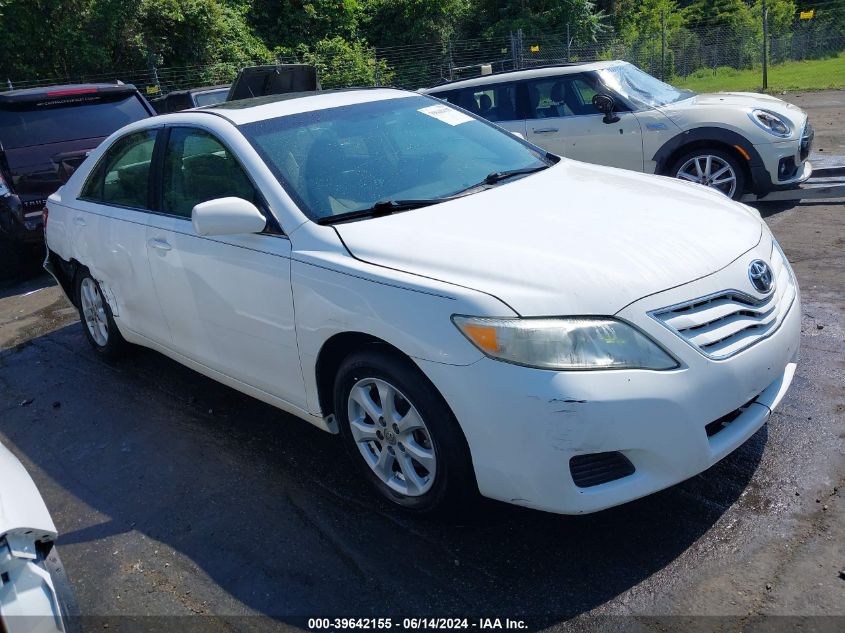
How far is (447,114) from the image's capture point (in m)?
4.39

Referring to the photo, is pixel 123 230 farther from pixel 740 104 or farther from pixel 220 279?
pixel 740 104

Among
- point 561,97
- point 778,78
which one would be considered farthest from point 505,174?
point 778,78

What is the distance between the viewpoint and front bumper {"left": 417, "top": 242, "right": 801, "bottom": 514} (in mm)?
2615

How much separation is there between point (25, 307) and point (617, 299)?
634 cm

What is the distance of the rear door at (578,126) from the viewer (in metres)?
8.04

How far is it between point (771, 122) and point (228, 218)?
599cm

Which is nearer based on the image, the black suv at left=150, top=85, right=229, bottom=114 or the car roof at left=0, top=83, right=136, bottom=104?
the car roof at left=0, top=83, right=136, bottom=104

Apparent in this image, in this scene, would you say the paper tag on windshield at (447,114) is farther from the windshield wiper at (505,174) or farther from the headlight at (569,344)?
the headlight at (569,344)

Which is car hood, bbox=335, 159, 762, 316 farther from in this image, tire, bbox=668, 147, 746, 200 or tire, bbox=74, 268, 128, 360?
tire, bbox=668, 147, 746, 200

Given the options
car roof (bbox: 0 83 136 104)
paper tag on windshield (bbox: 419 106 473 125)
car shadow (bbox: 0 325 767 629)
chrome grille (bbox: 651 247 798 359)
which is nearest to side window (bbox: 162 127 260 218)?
paper tag on windshield (bbox: 419 106 473 125)

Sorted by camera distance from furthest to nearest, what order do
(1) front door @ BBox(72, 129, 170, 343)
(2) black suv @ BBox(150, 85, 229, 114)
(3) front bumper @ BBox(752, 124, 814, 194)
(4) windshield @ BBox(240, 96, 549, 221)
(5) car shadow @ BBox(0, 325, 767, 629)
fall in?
1. (2) black suv @ BBox(150, 85, 229, 114)
2. (3) front bumper @ BBox(752, 124, 814, 194)
3. (1) front door @ BBox(72, 129, 170, 343)
4. (4) windshield @ BBox(240, 96, 549, 221)
5. (5) car shadow @ BBox(0, 325, 767, 629)

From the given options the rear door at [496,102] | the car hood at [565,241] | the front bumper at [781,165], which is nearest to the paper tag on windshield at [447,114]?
the car hood at [565,241]

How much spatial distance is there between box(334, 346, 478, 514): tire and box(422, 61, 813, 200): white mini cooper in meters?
5.60

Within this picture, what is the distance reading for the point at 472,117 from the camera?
4508 millimetres
